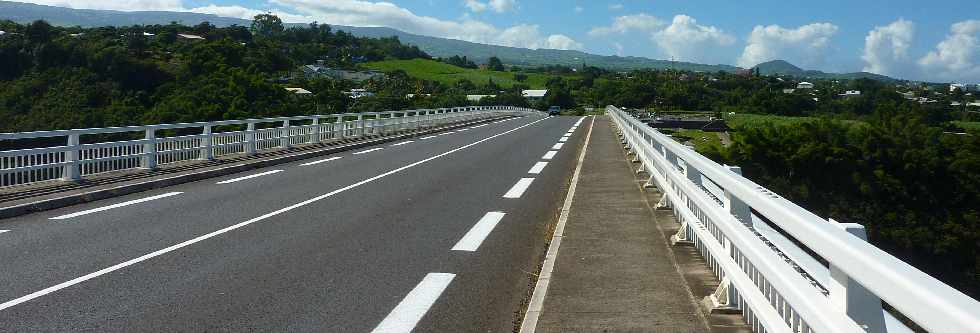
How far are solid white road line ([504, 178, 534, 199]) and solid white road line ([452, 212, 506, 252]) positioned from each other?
230cm

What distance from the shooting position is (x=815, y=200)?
77.1 meters

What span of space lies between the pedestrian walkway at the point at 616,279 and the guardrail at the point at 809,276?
0.41 meters

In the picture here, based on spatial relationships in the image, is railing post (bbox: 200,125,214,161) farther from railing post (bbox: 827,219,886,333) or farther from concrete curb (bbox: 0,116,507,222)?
railing post (bbox: 827,219,886,333)

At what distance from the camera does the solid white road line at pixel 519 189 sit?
557 inches

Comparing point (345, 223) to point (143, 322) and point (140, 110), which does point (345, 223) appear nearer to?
point (143, 322)

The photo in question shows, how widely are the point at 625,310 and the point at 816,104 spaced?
13916cm

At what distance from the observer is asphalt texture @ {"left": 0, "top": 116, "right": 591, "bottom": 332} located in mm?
6066

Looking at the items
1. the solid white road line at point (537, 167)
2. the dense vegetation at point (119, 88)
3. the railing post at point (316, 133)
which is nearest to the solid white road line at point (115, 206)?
the solid white road line at point (537, 167)

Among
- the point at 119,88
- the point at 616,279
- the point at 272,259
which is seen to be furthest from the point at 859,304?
the point at 119,88

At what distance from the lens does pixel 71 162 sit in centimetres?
1498

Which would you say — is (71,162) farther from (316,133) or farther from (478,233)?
(316,133)

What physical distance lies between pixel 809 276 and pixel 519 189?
10.2 metres

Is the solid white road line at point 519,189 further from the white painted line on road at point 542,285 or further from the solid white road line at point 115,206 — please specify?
the solid white road line at point 115,206

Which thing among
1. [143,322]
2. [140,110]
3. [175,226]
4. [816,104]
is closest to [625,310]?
[143,322]
